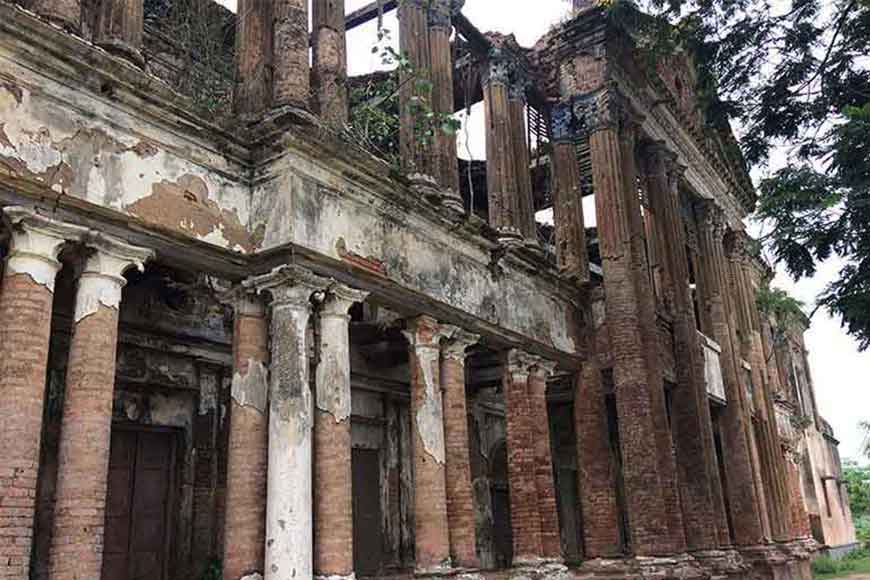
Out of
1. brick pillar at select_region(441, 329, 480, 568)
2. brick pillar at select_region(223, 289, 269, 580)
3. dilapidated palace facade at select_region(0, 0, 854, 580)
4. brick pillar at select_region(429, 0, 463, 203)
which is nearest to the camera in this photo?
dilapidated palace facade at select_region(0, 0, 854, 580)

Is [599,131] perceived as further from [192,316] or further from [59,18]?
[59,18]

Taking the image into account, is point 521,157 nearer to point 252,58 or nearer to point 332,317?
point 252,58

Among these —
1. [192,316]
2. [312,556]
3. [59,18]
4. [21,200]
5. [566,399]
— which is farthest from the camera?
[566,399]

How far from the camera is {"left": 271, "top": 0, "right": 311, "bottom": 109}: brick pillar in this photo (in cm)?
893

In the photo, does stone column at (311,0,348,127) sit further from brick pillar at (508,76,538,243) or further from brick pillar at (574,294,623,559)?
brick pillar at (574,294,623,559)

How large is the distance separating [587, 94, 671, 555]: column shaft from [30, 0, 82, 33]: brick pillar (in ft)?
30.4

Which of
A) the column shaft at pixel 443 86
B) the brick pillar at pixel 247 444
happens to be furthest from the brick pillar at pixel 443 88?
the brick pillar at pixel 247 444

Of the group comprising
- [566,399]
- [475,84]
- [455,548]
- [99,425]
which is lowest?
[455,548]

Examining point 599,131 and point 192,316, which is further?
point 599,131

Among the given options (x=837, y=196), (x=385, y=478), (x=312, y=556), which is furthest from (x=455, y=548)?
(x=837, y=196)

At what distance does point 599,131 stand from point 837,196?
677 centimetres

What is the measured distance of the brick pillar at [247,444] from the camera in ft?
25.2

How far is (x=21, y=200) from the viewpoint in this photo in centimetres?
644

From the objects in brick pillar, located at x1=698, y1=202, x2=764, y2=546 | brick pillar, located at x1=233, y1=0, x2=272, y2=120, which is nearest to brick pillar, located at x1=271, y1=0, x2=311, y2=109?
brick pillar, located at x1=233, y1=0, x2=272, y2=120
